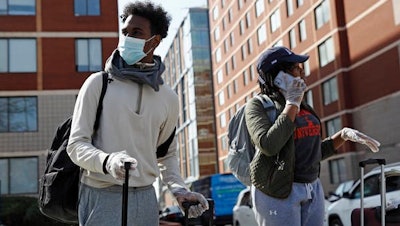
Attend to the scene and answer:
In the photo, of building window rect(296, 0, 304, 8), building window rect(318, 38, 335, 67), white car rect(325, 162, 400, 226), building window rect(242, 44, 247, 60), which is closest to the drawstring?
white car rect(325, 162, 400, 226)

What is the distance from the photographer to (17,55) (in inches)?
1240

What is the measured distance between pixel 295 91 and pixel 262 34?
1986 inches

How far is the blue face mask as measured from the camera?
9.70ft

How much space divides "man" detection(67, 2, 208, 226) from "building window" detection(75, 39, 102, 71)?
96.1 ft

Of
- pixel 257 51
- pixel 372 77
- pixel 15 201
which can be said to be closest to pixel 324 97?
pixel 372 77

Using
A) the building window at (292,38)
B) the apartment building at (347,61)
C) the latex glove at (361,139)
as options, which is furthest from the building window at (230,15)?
the latex glove at (361,139)

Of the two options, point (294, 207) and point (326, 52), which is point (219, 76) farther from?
point (294, 207)

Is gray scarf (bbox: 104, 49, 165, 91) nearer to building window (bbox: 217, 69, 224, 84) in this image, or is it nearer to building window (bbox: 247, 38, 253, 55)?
building window (bbox: 247, 38, 253, 55)

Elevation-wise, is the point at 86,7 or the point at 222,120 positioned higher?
the point at 86,7

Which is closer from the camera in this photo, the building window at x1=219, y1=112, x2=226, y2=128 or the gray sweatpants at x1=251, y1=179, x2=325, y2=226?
the gray sweatpants at x1=251, y1=179, x2=325, y2=226

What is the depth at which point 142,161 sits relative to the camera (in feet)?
9.27

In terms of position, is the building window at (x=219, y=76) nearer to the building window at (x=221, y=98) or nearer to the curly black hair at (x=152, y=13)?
the building window at (x=221, y=98)

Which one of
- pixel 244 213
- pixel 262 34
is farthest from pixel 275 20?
pixel 244 213

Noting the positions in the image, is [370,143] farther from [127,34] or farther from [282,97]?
[127,34]
